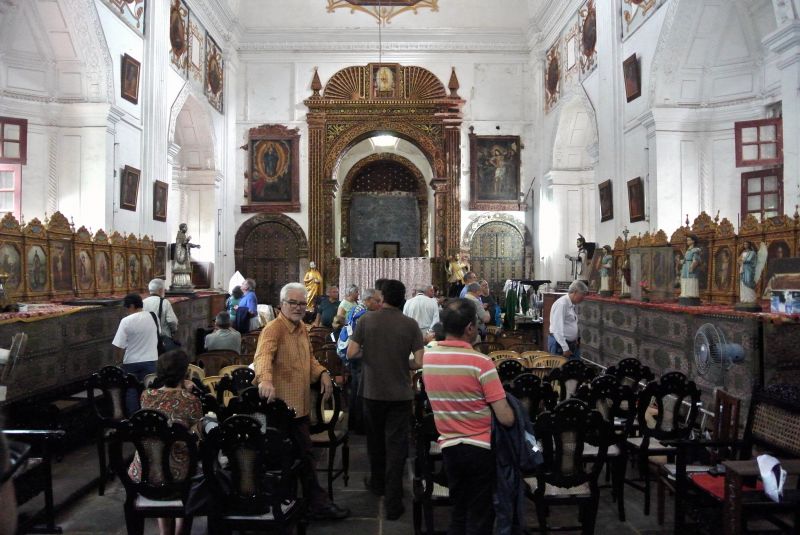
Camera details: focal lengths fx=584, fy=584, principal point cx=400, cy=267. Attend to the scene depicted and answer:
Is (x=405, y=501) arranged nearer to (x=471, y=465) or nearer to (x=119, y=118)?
(x=471, y=465)

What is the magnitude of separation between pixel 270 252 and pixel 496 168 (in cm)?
753

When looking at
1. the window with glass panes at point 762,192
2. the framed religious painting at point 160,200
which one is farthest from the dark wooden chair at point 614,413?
the framed religious painting at point 160,200

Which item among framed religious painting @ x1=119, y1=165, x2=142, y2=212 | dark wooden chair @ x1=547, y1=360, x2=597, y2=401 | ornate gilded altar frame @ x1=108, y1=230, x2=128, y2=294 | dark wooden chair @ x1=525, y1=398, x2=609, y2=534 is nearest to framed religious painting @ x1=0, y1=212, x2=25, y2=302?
ornate gilded altar frame @ x1=108, y1=230, x2=128, y2=294

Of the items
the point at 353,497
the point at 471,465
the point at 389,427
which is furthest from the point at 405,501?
the point at 471,465

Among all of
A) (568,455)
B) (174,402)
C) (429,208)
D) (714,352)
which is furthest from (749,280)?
(429,208)

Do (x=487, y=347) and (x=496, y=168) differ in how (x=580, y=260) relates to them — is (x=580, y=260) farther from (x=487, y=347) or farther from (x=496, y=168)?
(x=487, y=347)

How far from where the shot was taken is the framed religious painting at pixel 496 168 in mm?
18234

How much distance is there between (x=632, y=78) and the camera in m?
11.3

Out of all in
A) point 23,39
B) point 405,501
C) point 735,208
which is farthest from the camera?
point 735,208

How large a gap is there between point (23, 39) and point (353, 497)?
10014 millimetres

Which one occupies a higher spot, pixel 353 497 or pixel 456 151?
pixel 456 151

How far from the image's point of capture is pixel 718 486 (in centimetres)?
370

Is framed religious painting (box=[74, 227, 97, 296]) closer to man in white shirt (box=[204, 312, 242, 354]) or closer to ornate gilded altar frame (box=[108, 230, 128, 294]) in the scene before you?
ornate gilded altar frame (box=[108, 230, 128, 294])

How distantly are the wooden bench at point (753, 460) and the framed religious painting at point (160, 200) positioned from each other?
1105cm
